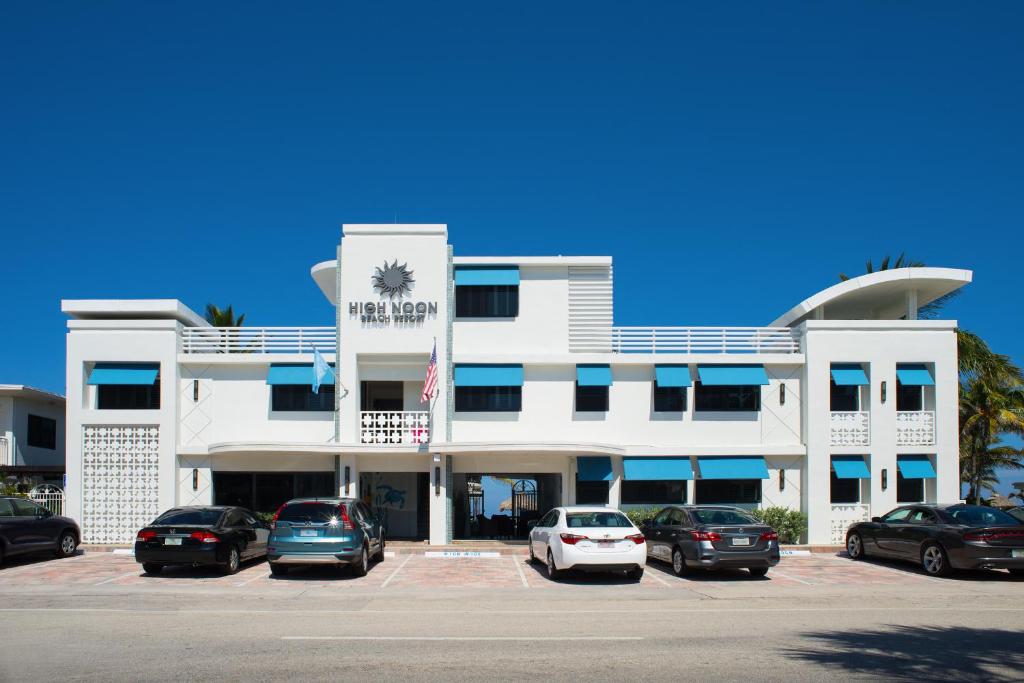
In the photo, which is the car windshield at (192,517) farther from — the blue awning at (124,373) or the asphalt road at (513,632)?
the blue awning at (124,373)

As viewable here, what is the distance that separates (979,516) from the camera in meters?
17.7

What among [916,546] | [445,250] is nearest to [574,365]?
[445,250]

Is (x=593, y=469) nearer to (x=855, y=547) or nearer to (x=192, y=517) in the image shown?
(x=855, y=547)

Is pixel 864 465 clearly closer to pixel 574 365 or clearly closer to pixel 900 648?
pixel 574 365

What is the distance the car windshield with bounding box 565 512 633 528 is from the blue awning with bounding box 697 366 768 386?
28.1 feet

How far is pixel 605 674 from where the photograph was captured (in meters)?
8.66

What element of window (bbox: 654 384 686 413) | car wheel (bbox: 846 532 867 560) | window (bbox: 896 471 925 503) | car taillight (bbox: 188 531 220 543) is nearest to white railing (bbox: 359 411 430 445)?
window (bbox: 654 384 686 413)

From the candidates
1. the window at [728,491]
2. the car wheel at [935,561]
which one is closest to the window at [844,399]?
the window at [728,491]

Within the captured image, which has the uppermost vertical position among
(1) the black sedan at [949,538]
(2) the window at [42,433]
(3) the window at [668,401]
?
(3) the window at [668,401]

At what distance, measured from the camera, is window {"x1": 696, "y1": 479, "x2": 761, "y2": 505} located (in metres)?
24.8

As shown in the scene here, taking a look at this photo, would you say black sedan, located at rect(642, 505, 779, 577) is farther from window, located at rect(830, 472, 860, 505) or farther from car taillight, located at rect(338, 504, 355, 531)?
window, located at rect(830, 472, 860, 505)

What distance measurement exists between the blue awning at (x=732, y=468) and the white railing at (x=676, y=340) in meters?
3.22

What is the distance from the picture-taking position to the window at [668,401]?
81.9 ft

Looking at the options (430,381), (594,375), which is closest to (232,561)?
(430,381)
